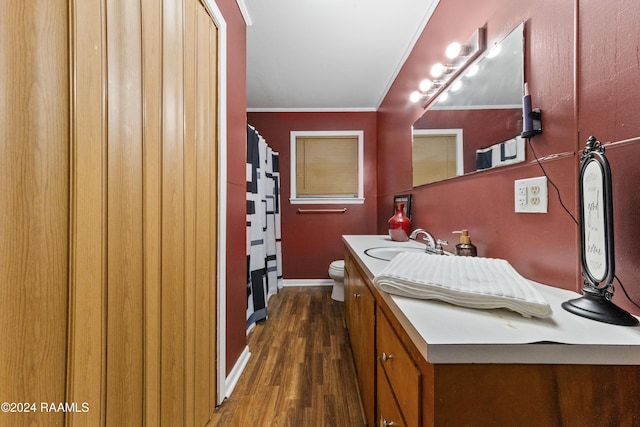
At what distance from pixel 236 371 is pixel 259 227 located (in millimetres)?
1162

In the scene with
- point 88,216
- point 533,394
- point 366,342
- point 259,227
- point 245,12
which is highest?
point 245,12

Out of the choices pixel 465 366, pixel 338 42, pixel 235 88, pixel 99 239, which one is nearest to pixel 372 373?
pixel 465 366

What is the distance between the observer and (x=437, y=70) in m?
1.57

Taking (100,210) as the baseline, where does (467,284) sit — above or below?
below

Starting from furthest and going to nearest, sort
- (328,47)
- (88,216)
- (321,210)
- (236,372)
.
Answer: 1. (321,210)
2. (328,47)
3. (236,372)
4. (88,216)

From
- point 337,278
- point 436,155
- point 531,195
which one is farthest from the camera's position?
point 337,278

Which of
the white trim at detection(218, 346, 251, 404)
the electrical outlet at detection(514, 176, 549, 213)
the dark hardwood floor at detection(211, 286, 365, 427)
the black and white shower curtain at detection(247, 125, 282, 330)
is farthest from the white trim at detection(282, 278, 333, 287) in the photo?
the electrical outlet at detection(514, 176, 549, 213)

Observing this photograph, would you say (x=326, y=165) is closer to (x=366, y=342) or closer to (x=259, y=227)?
(x=259, y=227)

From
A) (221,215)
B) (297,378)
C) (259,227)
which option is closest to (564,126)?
(221,215)

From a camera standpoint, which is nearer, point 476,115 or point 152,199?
point 152,199

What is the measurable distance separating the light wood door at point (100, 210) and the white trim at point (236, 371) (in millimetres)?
329

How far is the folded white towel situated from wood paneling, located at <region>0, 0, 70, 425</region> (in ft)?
2.49

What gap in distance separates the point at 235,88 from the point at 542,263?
5.68ft

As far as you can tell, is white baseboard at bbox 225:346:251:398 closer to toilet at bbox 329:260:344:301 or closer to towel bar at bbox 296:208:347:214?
toilet at bbox 329:260:344:301
